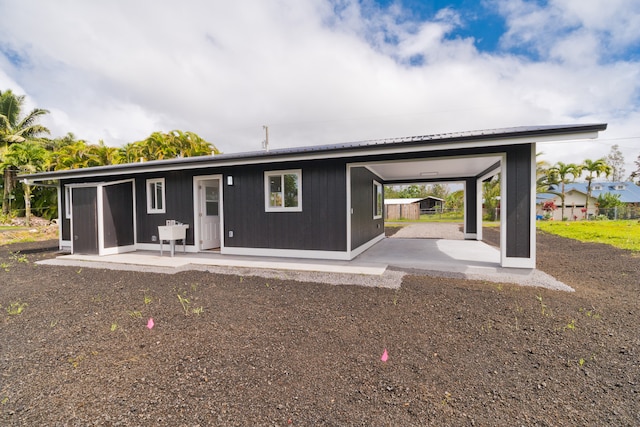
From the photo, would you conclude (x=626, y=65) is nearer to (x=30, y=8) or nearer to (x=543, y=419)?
(x=543, y=419)

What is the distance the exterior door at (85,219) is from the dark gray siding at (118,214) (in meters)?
0.23

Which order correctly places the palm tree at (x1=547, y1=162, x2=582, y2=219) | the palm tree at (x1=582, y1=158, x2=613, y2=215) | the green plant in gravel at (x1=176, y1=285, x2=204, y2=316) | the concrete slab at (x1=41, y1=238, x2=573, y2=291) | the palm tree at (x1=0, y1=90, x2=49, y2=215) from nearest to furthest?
1. the green plant in gravel at (x1=176, y1=285, x2=204, y2=316)
2. the concrete slab at (x1=41, y1=238, x2=573, y2=291)
3. the palm tree at (x1=0, y1=90, x2=49, y2=215)
4. the palm tree at (x1=547, y1=162, x2=582, y2=219)
5. the palm tree at (x1=582, y1=158, x2=613, y2=215)

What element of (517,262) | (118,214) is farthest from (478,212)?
(118,214)

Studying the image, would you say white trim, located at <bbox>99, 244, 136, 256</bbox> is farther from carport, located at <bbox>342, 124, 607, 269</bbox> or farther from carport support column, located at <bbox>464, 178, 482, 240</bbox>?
carport support column, located at <bbox>464, 178, 482, 240</bbox>

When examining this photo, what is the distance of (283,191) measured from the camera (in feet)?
24.2

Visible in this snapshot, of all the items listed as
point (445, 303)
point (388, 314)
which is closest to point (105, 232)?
point (388, 314)

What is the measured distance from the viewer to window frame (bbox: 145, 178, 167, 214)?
27.9ft

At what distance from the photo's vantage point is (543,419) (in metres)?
1.72

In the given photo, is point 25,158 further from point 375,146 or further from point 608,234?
point 608,234

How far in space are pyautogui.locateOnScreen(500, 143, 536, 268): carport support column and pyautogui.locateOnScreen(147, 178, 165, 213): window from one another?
29.8 feet

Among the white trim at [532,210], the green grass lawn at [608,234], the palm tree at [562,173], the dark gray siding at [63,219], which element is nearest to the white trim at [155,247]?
the dark gray siding at [63,219]

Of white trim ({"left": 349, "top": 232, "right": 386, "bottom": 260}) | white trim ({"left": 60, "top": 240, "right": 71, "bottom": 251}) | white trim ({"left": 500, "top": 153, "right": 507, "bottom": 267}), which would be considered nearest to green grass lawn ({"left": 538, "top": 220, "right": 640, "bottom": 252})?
white trim ({"left": 500, "top": 153, "right": 507, "bottom": 267})

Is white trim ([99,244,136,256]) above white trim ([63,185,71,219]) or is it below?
below

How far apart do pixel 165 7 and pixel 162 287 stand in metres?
6.95
